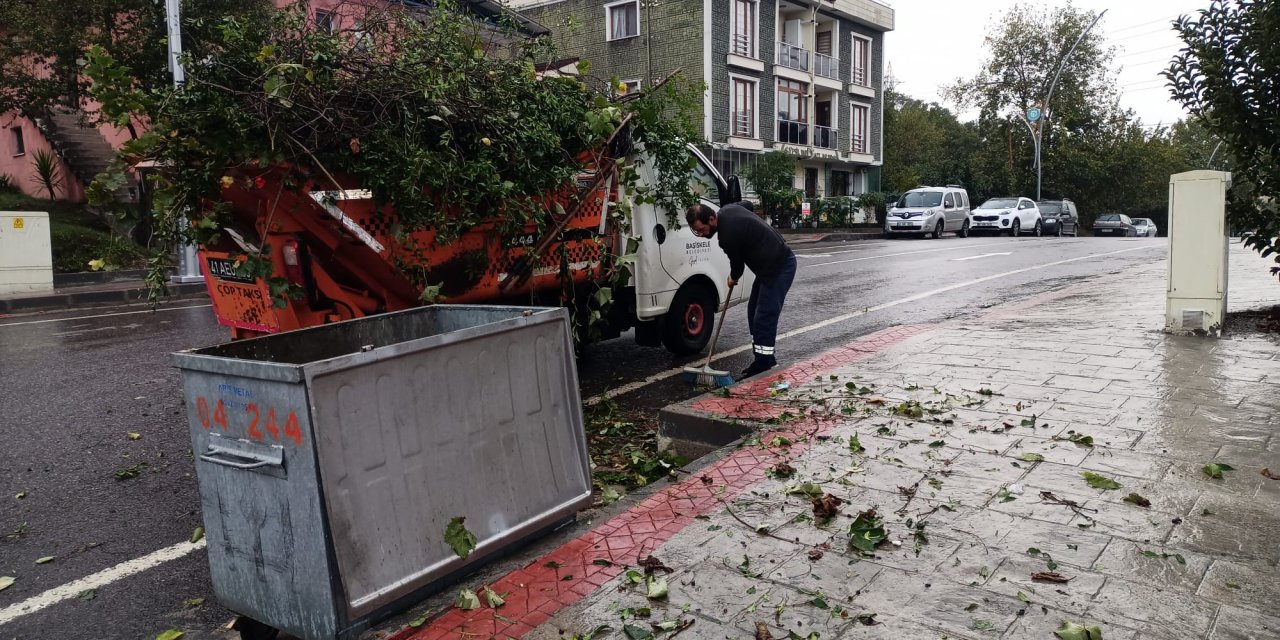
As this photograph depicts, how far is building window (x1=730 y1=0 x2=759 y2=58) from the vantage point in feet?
115

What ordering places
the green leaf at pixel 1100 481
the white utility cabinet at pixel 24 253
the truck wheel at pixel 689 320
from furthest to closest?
the white utility cabinet at pixel 24 253 → the truck wheel at pixel 689 320 → the green leaf at pixel 1100 481

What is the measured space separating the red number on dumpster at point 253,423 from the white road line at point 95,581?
4.87 feet

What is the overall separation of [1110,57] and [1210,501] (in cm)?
5481

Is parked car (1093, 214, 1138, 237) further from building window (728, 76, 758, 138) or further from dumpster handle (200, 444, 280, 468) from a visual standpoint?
dumpster handle (200, 444, 280, 468)

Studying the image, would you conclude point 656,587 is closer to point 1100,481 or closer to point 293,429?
point 293,429

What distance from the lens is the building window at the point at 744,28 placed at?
34.9 m

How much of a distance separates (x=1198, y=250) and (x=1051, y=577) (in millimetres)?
6138

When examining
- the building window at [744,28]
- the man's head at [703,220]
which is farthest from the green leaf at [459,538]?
the building window at [744,28]

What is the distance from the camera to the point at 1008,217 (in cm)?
3428

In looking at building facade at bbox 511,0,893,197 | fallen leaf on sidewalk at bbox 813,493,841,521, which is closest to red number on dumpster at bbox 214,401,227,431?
fallen leaf on sidewalk at bbox 813,493,841,521

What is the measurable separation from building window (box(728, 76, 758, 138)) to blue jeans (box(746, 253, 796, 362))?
93.2ft

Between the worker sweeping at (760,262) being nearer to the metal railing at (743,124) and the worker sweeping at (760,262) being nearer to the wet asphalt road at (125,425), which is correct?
the wet asphalt road at (125,425)

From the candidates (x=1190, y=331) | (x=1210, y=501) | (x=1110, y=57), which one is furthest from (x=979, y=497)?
(x=1110, y=57)

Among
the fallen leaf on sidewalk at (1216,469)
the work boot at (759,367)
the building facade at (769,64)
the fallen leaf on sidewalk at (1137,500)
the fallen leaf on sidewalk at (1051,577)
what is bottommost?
the fallen leaf on sidewalk at (1051,577)
